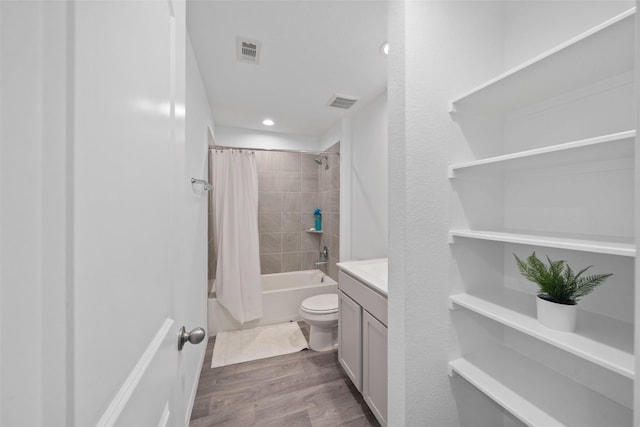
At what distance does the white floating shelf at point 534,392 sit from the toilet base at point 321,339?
55.8 inches

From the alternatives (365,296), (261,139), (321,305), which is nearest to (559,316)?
(365,296)

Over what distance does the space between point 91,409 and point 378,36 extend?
6.44 feet

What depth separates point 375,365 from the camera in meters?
1.45

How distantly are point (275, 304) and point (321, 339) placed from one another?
2.59 ft

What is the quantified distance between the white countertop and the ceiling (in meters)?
1.47

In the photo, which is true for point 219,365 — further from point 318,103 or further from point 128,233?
point 318,103

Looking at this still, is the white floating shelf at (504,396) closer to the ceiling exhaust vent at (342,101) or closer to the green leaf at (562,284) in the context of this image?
the green leaf at (562,284)

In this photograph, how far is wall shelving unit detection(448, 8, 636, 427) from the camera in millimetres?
711

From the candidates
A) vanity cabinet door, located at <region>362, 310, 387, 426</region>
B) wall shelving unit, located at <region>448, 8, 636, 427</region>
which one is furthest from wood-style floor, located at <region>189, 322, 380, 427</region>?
wall shelving unit, located at <region>448, 8, 636, 427</region>

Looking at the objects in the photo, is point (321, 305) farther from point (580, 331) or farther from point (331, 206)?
point (580, 331)

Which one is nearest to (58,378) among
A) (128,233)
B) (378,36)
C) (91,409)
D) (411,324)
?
(91,409)

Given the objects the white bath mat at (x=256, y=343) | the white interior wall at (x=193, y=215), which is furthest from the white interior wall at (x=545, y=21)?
the white bath mat at (x=256, y=343)

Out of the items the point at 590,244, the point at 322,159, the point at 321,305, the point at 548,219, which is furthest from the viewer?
the point at 322,159

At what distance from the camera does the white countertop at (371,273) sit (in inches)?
55.8
